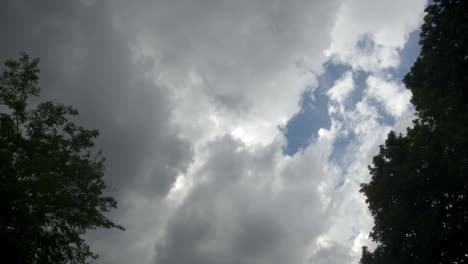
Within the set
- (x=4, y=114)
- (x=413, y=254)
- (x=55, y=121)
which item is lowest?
(x=413, y=254)

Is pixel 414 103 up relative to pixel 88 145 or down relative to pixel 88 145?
up

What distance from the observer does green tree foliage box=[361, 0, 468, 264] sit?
1928 cm

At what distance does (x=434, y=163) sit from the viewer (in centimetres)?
2075

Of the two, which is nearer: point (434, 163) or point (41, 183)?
point (41, 183)

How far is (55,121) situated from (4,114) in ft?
8.51

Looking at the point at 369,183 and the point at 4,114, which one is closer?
the point at 4,114

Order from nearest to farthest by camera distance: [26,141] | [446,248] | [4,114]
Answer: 1. [26,141]
2. [4,114]
3. [446,248]

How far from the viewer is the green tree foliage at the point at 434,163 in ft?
63.3

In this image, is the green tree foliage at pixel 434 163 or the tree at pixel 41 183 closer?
the tree at pixel 41 183

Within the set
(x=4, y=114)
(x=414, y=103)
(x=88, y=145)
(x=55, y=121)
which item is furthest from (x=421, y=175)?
(x=4, y=114)

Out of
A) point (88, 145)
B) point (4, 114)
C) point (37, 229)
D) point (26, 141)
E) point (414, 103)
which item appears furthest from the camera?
point (414, 103)

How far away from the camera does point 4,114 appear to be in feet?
48.5

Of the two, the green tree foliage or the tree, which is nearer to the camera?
the tree

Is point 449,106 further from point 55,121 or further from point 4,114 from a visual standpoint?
point 4,114
